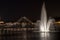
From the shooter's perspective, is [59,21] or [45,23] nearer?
[45,23]

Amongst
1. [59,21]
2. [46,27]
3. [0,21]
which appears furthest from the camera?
[59,21]

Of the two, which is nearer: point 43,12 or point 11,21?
point 43,12

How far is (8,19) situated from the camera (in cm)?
10312

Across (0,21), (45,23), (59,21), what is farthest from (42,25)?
(59,21)

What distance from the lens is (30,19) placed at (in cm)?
10269

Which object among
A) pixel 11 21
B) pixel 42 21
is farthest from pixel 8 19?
pixel 42 21

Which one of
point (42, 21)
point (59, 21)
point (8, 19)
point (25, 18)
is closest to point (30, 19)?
point (25, 18)

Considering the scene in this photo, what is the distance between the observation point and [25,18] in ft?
335

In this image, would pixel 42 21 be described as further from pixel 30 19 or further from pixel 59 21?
pixel 59 21

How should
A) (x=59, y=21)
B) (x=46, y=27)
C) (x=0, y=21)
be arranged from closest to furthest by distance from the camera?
(x=46, y=27) < (x=0, y=21) < (x=59, y=21)

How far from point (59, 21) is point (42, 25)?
6787 centimetres

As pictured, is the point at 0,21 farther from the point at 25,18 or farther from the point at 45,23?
the point at 45,23

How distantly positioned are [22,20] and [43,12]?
44.9 meters

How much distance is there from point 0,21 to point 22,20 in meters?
8.44
